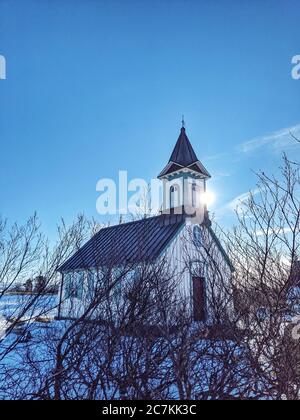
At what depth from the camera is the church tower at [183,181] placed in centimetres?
817

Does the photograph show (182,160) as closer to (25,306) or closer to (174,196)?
(174,196)

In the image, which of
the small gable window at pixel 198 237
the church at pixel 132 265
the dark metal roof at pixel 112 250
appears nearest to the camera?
the church at pixel 132 265

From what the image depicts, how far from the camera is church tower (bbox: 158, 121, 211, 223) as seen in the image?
322 inches

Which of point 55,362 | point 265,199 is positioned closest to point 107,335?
point 55,362

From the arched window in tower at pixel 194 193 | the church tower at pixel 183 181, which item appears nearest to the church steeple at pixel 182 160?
the church tower at pixel 183 181

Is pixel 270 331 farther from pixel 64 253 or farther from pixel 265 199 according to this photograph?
pixel 64 253

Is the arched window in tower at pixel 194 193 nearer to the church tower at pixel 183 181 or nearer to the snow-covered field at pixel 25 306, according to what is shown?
the church tower at pixel 183 181

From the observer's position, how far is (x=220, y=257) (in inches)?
120

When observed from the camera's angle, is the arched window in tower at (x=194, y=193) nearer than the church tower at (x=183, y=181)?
No

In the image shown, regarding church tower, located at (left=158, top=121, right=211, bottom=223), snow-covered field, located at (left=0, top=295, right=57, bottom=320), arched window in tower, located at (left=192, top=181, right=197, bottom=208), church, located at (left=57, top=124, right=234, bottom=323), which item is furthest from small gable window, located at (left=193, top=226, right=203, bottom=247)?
arched window in tower, located at (left=192, top=181, right=197, bottom=208)

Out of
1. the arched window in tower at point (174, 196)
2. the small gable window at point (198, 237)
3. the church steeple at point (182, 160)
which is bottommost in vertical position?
the small gable window at point (198, 237)

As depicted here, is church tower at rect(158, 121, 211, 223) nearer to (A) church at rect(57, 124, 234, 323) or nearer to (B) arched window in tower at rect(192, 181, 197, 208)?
A: (B) arched window in tower at rect(192, 181, 197, 208)

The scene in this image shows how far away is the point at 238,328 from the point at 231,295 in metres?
0.32

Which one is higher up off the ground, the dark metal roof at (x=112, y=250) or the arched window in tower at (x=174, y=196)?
the arched window in tower at (x=174, y=196)
